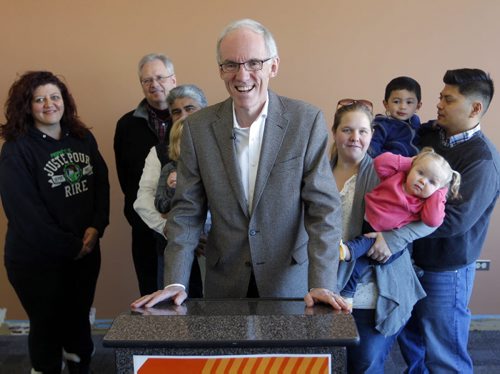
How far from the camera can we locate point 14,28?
3113mm

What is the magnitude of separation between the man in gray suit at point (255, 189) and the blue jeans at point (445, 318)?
73 centimetres

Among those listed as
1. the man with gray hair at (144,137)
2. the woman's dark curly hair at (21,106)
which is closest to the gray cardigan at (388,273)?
the man with gray hair at (144,137)

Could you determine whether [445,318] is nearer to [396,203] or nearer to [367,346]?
[367,346]

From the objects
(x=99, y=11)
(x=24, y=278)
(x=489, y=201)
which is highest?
(x=99, y=11)

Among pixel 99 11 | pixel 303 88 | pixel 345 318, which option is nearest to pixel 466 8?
pixel 303 88

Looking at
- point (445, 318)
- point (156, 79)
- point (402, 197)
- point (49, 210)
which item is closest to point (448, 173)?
point (402, 197)

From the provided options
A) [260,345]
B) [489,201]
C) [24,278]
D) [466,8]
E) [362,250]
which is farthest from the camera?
[466,8]

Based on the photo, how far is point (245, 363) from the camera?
1093 mm

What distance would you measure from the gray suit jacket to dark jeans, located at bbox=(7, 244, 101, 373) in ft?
3.84

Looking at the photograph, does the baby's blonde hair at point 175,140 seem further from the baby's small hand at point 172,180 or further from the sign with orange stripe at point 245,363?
the sign with orange stripe at point 245,363

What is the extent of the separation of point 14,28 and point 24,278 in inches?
63.1

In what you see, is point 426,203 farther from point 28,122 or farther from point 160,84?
point 28,122

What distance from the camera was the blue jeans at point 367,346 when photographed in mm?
1977

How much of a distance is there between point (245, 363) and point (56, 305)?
1752mm
